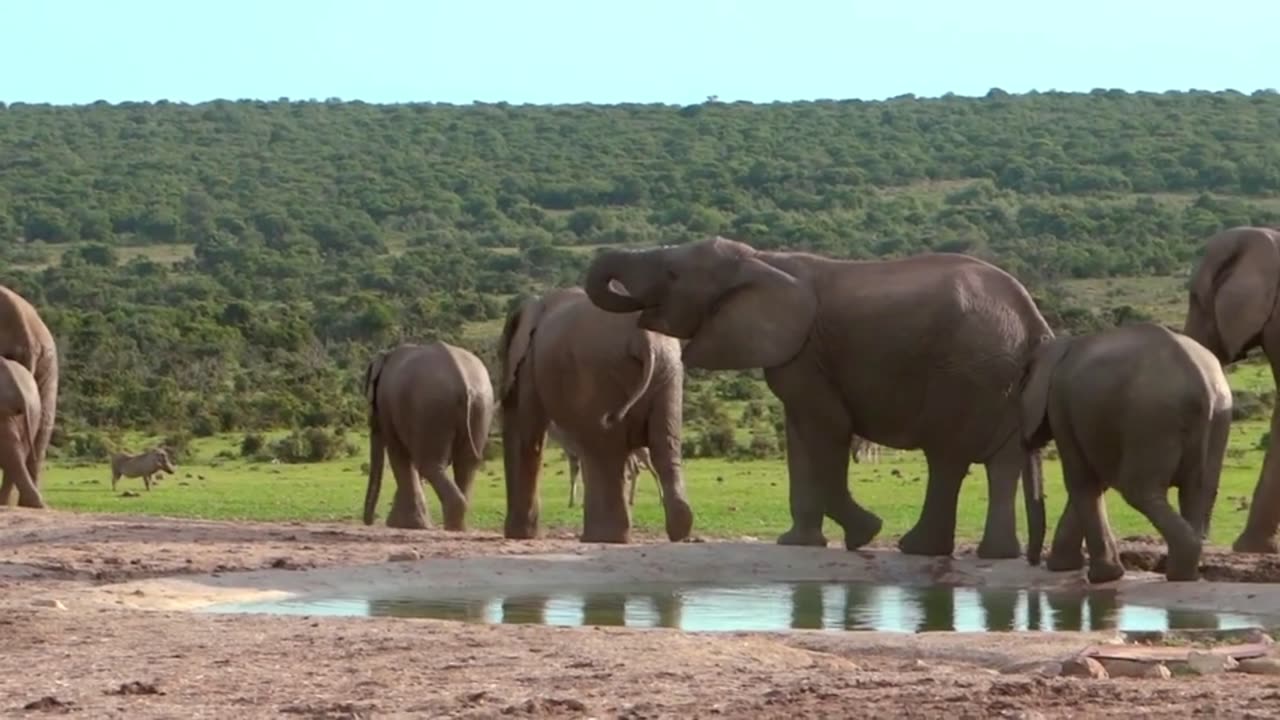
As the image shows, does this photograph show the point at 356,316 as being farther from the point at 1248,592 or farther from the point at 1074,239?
the point at 1248,592

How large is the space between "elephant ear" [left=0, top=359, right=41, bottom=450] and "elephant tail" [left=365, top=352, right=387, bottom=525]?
2736mm

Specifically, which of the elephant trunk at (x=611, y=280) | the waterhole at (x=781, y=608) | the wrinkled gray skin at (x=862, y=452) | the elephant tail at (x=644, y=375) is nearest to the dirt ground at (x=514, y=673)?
the waterhole at (x=781, y=608)

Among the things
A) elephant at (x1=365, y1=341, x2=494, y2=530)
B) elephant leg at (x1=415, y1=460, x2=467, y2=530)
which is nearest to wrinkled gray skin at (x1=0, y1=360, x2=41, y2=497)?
elephant at (x1=365, y1=341, x2=494, y2=530)

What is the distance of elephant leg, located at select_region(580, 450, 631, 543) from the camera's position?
54.1 feet

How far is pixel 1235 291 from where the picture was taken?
15523 millimetres

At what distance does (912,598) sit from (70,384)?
25524mm

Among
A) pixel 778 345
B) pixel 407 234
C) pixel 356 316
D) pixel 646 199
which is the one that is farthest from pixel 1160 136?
pixel 778 345

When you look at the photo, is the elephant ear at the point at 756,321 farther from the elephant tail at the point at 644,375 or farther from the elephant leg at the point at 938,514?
the elephant leg at the point at 938,514

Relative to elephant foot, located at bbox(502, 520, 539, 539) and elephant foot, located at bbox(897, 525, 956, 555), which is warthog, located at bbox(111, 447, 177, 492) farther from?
elephant foot, located at bbox(897, 525, 956, 555)

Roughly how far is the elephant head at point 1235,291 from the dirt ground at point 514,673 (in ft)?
12.0

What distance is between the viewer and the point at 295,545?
595 inches

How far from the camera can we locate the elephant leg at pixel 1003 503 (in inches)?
576

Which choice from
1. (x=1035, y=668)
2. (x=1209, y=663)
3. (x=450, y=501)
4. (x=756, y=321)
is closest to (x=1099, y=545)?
(x=756, y=321)

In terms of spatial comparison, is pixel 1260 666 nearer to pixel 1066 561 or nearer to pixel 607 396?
pixel 1066 561
